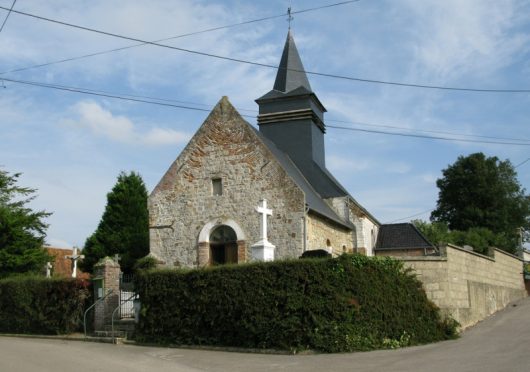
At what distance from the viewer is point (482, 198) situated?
48.7 m

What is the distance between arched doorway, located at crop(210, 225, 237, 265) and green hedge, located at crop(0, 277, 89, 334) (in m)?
5.32

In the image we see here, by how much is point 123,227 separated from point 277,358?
22909 mm

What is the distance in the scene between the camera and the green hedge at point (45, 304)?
59.5ft

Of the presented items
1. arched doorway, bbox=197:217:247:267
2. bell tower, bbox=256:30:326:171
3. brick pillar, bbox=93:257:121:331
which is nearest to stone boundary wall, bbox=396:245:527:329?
arched doorway, bbox=197:217:247:267

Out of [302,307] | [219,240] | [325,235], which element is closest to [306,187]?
[325,235]

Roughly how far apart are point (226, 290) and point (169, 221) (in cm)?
879

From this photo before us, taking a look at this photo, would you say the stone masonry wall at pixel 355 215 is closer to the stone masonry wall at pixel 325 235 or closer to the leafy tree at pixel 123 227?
the stone masonry wall at pixel 325 235

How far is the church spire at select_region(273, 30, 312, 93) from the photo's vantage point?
29.3 m

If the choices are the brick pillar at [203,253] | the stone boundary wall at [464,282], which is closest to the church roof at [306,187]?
the brick pillar at [203,253]

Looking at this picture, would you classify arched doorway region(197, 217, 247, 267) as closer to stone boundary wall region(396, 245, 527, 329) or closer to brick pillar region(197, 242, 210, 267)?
brick pillar region(197, 242, 210, 267)

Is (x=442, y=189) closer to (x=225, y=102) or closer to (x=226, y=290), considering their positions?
(x=225, y=102)

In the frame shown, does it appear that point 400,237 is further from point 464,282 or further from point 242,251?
point 464,282

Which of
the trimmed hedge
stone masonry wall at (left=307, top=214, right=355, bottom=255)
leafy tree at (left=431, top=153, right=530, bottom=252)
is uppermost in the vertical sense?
leafy tree at (left=431, top=153, right=530, bottom=252)

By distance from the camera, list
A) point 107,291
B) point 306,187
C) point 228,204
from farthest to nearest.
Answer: point 306,187 < point 228,204 < point 107,291
